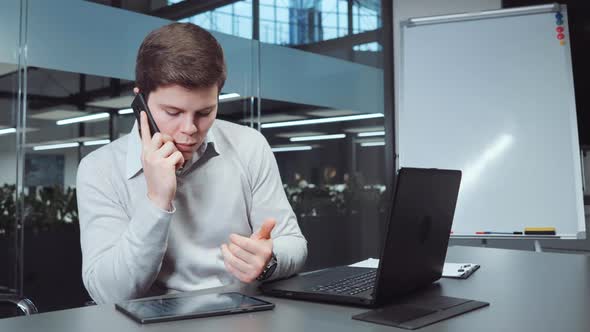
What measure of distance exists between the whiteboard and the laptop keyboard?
2.40m

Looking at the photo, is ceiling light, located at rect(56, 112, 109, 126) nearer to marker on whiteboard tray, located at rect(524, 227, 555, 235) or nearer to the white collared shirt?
the white collared shirt

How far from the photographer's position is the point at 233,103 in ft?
10.9

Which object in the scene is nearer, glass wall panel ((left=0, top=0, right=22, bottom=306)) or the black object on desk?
the black object on desk

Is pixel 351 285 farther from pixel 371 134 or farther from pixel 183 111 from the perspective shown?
pixel 371 134

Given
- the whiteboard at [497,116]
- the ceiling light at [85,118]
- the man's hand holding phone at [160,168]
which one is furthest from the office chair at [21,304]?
the whiteboard at [497,116]

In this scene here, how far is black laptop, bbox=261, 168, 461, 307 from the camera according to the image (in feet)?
3.03

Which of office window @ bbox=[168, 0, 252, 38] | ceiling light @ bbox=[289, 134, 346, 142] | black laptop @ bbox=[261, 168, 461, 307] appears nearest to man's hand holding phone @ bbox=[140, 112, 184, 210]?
black laptop @ bbox=[261, 168, 461, 307]

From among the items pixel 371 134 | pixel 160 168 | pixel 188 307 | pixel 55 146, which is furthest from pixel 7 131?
pixel 371 134

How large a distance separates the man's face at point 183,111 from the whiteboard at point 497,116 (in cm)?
238

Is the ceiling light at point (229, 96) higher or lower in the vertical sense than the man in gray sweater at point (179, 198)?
higher

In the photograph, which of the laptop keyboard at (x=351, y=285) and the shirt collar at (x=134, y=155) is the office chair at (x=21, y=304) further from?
the laptop keyboard at (x=351, y=285)

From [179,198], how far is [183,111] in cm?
25

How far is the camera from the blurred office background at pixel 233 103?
2475 mm

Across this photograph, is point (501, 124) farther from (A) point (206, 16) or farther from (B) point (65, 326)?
(B) point (65, 326)
